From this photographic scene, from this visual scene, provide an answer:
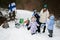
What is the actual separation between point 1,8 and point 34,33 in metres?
12.9

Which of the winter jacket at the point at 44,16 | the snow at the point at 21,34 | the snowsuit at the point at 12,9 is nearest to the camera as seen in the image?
the snow at the point at 21,34

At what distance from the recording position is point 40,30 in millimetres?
19484

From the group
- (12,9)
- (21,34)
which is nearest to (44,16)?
(21,34)

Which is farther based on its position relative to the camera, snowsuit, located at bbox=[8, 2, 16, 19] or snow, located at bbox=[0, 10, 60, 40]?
snowsuit, located at bbox=[8, 2, 16, 19]

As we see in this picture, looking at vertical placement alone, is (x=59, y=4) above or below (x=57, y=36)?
above

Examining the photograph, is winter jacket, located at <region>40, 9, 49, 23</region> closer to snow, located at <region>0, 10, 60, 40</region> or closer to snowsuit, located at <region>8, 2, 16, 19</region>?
snow, located at <region>0, 10, 60, 40</region>

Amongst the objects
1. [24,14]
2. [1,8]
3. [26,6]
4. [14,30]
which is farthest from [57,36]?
[1,8]

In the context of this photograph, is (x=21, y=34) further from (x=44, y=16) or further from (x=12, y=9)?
(x=12, y=9)

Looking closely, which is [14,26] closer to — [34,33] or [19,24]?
[19,24]

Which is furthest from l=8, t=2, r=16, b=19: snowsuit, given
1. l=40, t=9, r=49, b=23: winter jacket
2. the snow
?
l=40, t=9, r=49, b=23: winter jacket

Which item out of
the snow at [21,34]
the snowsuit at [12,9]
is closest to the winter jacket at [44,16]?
the snow at [21,34]

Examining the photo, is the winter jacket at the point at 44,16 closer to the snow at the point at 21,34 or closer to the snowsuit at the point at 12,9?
the snow at the point at 21,34

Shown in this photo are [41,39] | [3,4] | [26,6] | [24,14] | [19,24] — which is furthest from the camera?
[3,4]

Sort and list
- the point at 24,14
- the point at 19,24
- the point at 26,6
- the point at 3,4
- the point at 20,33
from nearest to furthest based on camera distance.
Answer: the point at 20,33, the point at 19,24, the point at 24,14, the point at 26,6, the point at 3,4
